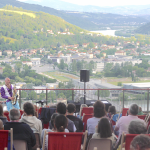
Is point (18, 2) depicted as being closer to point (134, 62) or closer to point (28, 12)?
point (28, 12)

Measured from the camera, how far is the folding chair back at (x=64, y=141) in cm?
182

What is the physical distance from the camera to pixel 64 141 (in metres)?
1.85

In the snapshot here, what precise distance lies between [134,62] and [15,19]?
23976 mm

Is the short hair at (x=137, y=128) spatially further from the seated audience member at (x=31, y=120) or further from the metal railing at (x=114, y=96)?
the metal railing at (x=114, y=96)

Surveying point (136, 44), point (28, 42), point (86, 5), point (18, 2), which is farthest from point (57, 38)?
point (136, 44)

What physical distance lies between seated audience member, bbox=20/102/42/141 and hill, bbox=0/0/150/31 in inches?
1534

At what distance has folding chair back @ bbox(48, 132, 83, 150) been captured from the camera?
5.98 ft

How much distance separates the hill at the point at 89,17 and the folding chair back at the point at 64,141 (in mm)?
39531

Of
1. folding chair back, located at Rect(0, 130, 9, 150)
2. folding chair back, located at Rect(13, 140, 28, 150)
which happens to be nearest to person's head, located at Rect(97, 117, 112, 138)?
folding chair back, located at Rect(13, 140, 28, 150)

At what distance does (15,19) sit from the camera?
134ft

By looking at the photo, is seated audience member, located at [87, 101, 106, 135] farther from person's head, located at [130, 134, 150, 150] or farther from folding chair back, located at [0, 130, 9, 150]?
person's head, located at [130, 134, 150, 150]

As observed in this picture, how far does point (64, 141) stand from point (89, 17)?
136 feet

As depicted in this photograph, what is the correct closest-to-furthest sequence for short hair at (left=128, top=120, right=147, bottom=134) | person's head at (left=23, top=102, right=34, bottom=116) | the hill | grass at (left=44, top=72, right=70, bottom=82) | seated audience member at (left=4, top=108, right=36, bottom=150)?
1. short hair at (left=128, top=120, right=147, bottom=134)
2. seated audience member at (left=4, top=108, right=36, bottom=150)
3. person's head at (left=23, top=102, right=34, bottom=116)
4. grass at (left=44, top=72, right=70, bottom=82)
5. the hill

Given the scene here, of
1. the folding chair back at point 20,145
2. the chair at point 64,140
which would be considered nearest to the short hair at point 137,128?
the chair at point 64,140
